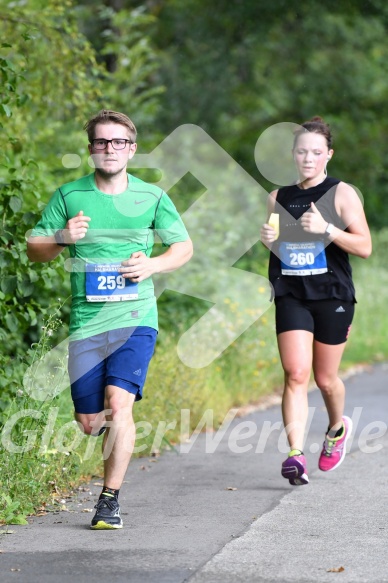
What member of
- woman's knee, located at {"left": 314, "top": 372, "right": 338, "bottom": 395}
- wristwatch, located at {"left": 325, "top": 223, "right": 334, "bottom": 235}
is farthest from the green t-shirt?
woman's knee, located at {"left": 314, "top": 372, "right": 338, "bottom": 395}

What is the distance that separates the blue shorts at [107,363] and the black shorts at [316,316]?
1404 mm

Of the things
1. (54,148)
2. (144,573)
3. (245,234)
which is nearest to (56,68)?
(54,148)

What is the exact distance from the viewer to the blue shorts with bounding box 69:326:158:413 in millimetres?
5910

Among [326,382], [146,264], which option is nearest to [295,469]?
[326,382]

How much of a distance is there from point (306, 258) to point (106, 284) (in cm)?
170

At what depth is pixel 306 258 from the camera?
23.4ft

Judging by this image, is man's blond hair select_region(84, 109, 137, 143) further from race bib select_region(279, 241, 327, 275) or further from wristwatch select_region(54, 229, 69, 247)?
race bib select_region(279, 241, 327, 275)

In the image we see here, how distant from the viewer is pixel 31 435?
641 cm

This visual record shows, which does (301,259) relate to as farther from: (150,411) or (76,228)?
(150,411)

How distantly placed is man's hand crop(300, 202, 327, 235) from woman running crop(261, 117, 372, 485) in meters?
0.10

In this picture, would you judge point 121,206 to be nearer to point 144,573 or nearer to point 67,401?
point 144,573

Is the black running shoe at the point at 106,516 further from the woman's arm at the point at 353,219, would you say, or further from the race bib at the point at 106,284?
the woman's arm at the point at 353,219

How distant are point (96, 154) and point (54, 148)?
8.23 m

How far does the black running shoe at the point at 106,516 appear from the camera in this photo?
584 centimetres
